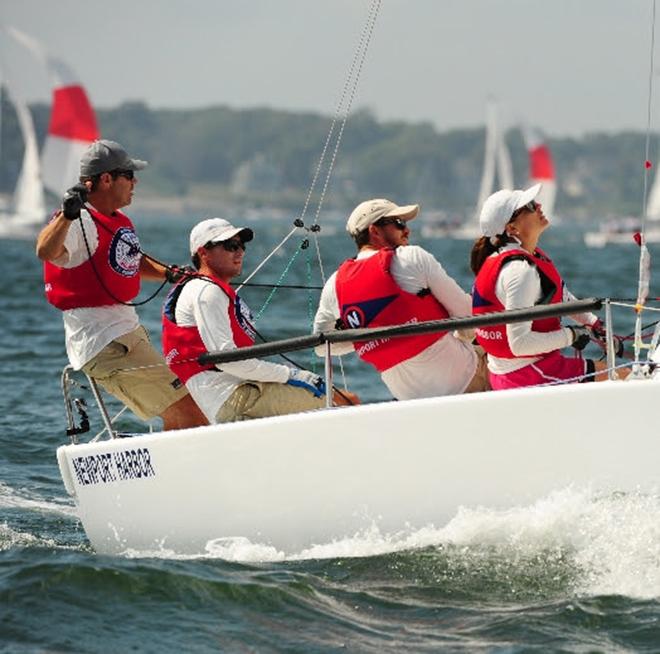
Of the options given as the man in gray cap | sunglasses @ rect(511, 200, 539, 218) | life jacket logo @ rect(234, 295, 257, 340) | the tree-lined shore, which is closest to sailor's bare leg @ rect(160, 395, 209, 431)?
the man in gray cap

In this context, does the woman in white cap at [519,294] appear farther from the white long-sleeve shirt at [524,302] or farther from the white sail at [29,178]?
the white sail at [29,178]

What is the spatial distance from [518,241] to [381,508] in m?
1.02

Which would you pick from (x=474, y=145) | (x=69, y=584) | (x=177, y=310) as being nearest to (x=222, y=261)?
(x=177, y=310)

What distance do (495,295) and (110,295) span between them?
5.00 feet

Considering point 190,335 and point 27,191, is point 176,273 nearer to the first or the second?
point 190,335

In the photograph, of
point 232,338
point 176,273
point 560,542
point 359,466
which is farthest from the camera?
point 176,273

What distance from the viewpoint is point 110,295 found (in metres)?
5.53

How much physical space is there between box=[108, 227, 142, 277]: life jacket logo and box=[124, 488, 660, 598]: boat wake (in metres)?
1.43

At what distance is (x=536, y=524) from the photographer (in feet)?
15.2

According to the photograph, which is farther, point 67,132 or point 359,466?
point 67,132

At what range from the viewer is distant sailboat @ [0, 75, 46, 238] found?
1804 inches

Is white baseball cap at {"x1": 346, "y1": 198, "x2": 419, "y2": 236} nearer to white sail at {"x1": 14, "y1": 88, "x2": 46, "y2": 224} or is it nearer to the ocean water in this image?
the ocean water

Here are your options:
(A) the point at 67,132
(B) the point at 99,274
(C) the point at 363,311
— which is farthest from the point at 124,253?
(A) the point at 67,132

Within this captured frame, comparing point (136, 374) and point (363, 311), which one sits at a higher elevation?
point (363, 311)
